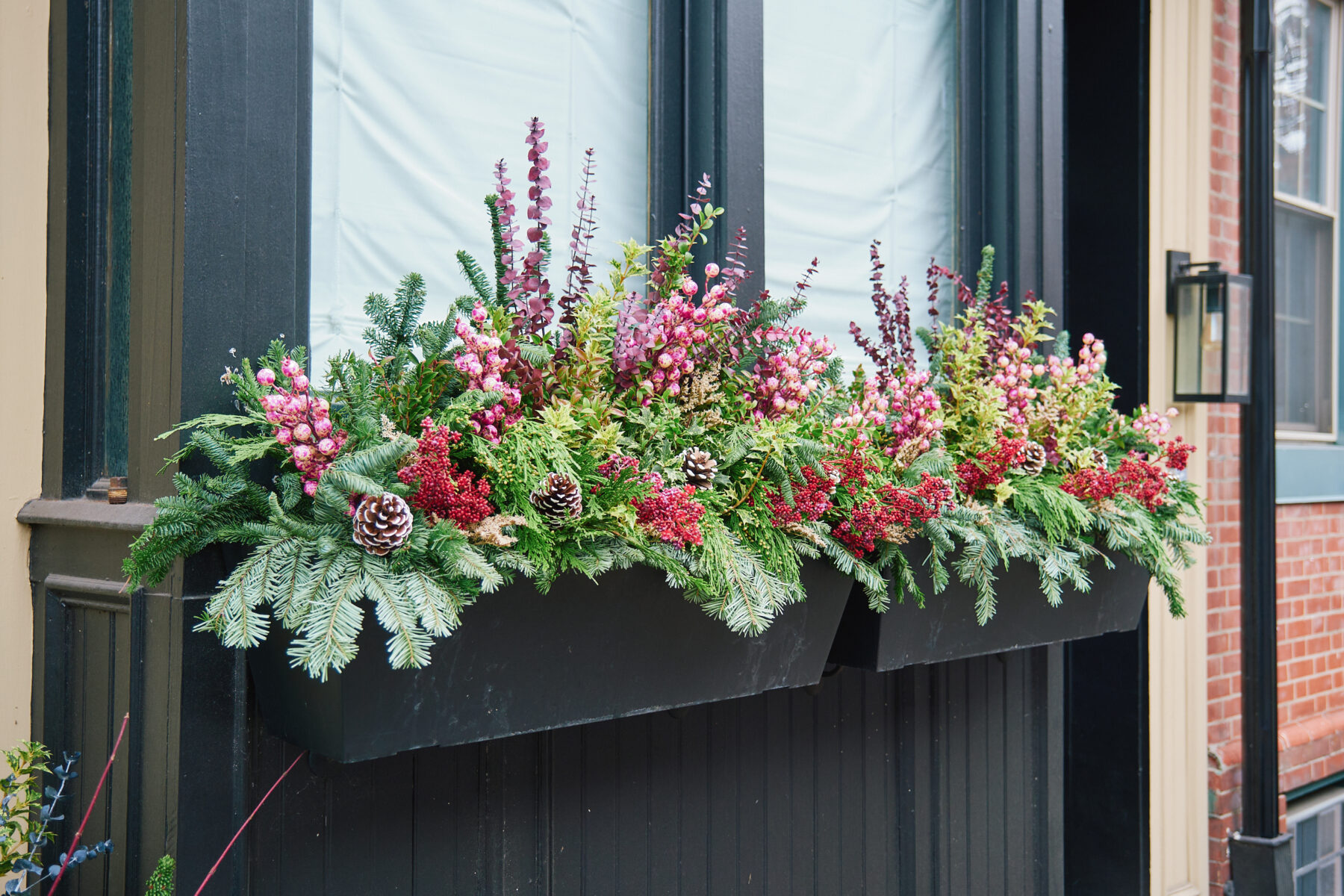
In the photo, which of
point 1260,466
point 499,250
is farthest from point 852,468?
point 1260,466

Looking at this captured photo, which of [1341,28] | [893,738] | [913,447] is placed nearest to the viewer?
[913,447]

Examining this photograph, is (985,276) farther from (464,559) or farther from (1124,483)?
(464,559)

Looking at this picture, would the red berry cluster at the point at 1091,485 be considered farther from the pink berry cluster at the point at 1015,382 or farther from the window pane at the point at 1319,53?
the window pane at the point at 1319,53

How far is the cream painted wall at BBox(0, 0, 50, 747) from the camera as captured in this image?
1.77m

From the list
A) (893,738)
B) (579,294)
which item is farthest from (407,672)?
(893,738)

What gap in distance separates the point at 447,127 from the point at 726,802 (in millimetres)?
1436

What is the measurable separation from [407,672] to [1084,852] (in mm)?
3005

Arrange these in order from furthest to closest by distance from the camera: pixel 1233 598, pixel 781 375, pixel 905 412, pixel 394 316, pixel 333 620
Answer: pixel 1233 598 < pixel 905 412 < pixel 781 375 < pixel 394 316 < pixel 333 620

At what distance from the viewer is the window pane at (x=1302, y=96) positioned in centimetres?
429

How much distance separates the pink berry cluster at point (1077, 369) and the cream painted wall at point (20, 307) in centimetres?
204

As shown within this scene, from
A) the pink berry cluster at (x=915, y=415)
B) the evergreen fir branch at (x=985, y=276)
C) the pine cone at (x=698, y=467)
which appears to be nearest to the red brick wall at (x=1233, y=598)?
the evergreen fir branch at (x=985, y=276)

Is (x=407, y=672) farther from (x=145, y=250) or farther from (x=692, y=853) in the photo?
(x=692, y=853)

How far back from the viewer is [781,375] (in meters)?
1.84

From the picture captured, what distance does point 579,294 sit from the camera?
1.83 meters
